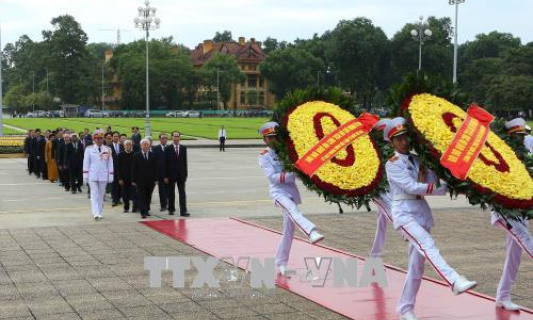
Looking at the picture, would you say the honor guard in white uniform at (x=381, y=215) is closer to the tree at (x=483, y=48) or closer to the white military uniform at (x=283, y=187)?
the white military uniform at (x=283, y=187)

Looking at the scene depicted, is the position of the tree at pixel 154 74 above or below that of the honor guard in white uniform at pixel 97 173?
above

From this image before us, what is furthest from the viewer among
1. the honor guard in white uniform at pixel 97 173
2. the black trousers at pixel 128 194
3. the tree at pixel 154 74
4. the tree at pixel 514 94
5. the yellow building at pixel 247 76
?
the yellow building at pixel 247 76

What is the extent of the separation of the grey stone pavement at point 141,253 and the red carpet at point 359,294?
0.91ft

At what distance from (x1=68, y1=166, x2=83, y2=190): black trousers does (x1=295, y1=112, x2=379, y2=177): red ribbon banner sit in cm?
1320

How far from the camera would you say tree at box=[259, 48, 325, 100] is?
376ft

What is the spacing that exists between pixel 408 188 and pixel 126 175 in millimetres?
10597

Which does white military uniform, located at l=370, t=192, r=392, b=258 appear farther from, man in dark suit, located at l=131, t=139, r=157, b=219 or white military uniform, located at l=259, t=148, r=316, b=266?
man in dark suit, located at l=131, t=139, r=157, b=219

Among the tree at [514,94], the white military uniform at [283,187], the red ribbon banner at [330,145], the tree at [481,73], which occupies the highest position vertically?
the tree at [481,73]

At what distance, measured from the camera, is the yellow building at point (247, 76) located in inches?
5138

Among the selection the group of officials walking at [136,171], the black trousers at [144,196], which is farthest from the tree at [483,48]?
the black trousers at [144,196]

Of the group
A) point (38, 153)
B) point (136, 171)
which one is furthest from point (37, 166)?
point (136, 171)

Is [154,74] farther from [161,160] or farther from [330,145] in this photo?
[330,145]

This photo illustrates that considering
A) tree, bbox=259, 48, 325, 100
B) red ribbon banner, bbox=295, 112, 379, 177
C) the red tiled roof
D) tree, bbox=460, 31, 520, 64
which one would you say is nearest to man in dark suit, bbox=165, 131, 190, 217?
red ribbon banner, bbox=295, 112, 379, 177

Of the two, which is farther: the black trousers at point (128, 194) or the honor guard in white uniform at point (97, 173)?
the black trousers at point (128, 194)
